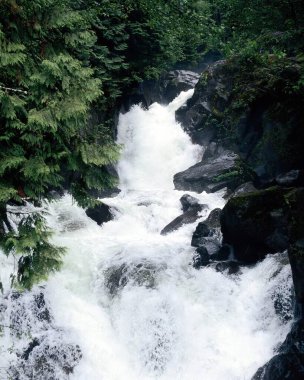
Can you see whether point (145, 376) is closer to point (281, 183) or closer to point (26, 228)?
point (26, 228)

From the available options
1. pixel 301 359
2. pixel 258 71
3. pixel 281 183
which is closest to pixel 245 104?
pixel 258 71

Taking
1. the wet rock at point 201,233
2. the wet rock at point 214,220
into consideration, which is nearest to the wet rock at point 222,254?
the wet rock at point 201,233

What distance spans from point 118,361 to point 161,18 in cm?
943

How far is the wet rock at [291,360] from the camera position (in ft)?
24.5

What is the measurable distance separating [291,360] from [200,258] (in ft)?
16.7

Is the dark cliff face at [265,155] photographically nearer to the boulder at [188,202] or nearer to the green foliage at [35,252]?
the boulder at [188,202]

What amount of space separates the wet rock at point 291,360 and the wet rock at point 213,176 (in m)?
12.1

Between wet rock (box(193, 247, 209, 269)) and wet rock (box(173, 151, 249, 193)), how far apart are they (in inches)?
304

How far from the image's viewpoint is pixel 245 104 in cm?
1370

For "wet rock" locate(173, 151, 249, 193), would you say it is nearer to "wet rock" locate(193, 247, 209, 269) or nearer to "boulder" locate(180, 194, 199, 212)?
"boulder" locate(180, 194, 199, 212)

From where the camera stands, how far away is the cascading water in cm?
962

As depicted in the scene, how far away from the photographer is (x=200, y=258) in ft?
40.8

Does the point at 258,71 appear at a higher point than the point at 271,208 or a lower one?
higher

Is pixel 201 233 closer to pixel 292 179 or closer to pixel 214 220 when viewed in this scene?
pixel 214 220
